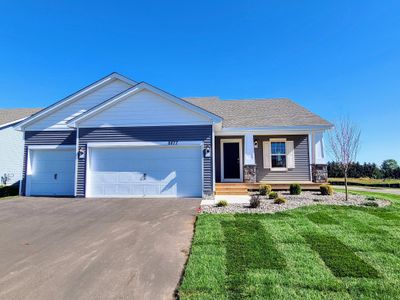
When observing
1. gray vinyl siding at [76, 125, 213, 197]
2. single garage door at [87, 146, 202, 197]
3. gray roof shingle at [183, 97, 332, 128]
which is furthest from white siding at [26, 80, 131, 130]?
gray roof shingle at [183, 97, 332, 128]

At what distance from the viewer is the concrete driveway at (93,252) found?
314 centimetres

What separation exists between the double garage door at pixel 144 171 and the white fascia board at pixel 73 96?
10.5 ft

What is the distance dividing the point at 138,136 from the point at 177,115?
6.74 feet

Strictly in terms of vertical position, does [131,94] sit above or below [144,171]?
above

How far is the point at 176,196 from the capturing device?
35.5 ft

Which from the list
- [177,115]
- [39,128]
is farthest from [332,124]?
[39,128]

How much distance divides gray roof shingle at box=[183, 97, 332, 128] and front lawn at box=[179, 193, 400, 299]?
742 cm

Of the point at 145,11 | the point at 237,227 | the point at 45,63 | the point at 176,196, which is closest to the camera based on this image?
the point at 237,227

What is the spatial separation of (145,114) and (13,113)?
595 inches

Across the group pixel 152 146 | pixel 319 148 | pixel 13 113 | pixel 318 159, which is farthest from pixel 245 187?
pixel 13 113

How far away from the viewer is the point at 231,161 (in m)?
13.8

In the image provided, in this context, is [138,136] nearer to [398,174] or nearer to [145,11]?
[145,11]

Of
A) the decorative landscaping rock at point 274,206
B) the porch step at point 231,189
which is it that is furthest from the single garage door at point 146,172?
the decorative landscaping rock at point 274,206

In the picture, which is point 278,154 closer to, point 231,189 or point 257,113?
point 257,113
